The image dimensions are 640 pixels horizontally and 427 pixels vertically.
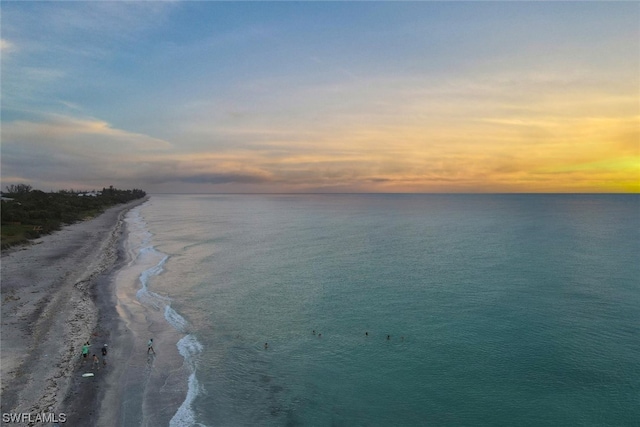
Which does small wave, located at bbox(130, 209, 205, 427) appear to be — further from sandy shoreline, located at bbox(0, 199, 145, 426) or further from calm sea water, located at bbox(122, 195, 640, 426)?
sandy shoreline, located at bbox(0, 199, 145, 426)

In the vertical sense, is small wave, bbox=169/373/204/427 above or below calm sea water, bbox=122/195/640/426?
below

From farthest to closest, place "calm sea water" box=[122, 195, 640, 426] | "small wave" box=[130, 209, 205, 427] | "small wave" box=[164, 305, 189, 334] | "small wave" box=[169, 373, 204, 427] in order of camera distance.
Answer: "small wave" box=[164, 305, 189, 334] → "calm sea water" box=[122, 195, 640, 426] → "small wave" box=[130, 209, 205, 427] → "small wave" box=[169, 373, 204, 427]

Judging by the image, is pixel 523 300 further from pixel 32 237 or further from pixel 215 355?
pixel 32 237

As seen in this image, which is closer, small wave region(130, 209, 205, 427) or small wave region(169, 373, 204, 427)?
small wave region(169, 373, 204, 427)

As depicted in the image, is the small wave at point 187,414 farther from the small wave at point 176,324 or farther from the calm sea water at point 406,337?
the calm sea water at point 406,337

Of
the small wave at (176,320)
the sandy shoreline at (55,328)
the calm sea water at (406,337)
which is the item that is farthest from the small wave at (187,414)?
the small wave at (176,320)

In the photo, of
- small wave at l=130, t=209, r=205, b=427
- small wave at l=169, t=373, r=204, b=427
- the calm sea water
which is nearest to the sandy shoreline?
small wave at l=130, t=209, r=205, b=427

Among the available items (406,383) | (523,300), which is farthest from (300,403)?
(523,300)
